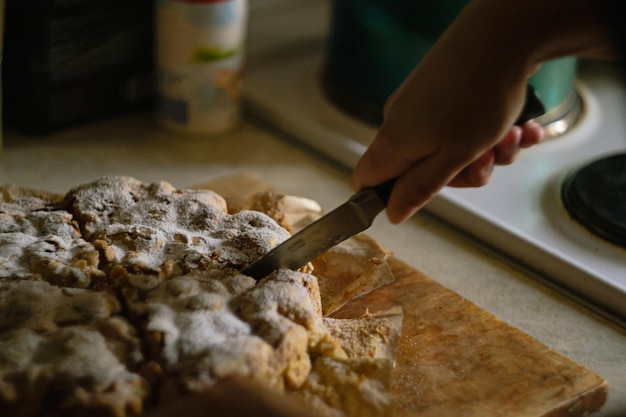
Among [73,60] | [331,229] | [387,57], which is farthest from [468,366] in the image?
[73,60]

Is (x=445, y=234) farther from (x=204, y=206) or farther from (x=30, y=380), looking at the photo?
(x=30, y=380)

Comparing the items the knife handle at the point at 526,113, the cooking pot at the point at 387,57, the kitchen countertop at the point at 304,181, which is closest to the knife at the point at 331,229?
the knife handle at the point at 526,113

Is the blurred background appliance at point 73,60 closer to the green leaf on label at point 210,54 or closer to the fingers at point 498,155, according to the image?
the green leaf on label at point 210,54

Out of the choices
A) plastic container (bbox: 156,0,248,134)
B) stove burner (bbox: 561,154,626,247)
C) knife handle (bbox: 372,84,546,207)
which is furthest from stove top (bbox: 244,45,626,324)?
knife handle (bbox: 372,84,546,207)

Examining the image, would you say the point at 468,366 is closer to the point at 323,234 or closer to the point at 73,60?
the point at 323,234

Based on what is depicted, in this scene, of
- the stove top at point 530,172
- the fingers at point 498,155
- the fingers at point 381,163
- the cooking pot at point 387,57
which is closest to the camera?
the fingers at point 381,163

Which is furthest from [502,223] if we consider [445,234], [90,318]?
[90,318]

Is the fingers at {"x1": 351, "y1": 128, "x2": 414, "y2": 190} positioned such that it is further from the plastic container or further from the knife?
the plastic container
